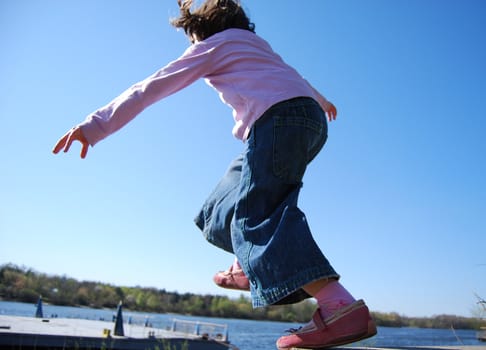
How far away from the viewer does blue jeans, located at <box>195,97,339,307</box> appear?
1.47 m

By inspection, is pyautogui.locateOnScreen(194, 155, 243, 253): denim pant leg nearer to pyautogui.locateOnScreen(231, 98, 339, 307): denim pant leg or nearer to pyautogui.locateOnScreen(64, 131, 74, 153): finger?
pyautogui.locateOnScreen(231, 98, 339, 307): denim pant leg

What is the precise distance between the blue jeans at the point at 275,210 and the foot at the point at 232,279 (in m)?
0.16

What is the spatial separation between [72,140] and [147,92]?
35 cm

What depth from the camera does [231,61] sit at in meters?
1.85

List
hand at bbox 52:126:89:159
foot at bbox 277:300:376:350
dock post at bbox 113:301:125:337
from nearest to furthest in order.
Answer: foot at bbox 277:300:376:350 → hand at bbox 52:126:89:159 → dock post at bbox 113:301:125:337

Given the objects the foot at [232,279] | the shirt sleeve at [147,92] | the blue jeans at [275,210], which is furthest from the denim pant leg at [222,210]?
the shirt sleeve at [147,92]

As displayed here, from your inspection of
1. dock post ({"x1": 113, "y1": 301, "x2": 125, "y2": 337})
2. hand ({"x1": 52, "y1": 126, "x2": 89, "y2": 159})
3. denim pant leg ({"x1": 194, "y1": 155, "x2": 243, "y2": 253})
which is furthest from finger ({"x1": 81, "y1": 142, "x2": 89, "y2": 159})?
dock post ({"x1": 113, "y1": 301, "x2": 125, "y2": 337})

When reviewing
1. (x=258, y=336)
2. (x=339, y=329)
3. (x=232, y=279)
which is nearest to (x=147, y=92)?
(x=232, y=279)

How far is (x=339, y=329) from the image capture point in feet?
4.69

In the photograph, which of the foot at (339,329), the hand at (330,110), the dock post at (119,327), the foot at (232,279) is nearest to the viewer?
the foot at (339,329)

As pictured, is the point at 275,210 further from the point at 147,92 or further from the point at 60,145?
the point at 60,145

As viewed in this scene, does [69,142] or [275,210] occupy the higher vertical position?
[69,142]

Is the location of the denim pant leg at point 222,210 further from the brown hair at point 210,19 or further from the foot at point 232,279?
the brown hair at point 210,19

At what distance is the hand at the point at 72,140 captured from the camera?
66.7 inches
